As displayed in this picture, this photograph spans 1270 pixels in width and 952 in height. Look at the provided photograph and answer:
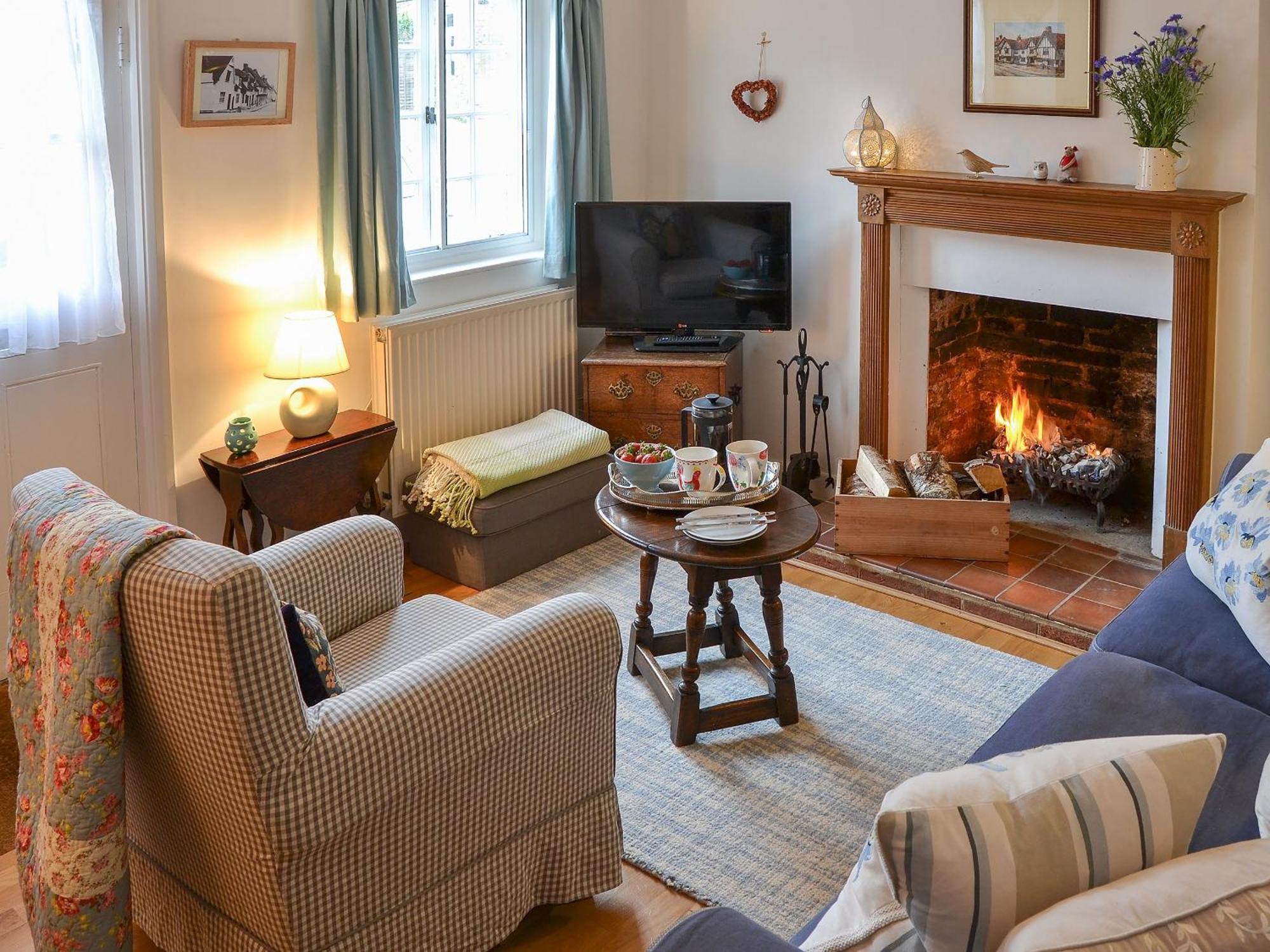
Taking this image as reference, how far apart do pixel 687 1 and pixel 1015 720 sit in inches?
143

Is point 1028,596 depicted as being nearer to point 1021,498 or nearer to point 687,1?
point 1021,498

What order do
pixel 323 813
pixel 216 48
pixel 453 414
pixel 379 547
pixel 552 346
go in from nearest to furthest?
1. pixel 323 813
2. pixel 379 547
3. pixel 216 48
4. pixel 453 414
5. pixel 552 346

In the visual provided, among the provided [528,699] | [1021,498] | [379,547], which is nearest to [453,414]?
[379,547]

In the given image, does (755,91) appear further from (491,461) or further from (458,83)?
(491,461)

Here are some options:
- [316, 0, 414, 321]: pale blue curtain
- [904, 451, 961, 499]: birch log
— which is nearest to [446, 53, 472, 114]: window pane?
[316, 0, 414, 321]: pale blue curtain

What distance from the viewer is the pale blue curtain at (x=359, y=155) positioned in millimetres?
4133

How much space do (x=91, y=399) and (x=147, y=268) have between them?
415mm

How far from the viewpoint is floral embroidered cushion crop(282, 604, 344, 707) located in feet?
7.48

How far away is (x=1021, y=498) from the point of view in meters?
4.99

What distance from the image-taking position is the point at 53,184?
3518 millimetres

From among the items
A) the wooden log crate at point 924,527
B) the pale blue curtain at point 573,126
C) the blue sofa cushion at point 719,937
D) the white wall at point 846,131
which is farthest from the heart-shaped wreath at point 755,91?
the blue sofa cushion at point 719,937

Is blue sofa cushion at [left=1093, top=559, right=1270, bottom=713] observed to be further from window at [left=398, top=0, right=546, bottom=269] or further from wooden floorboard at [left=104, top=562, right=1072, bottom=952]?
window at [left=398, top=0, right=546, bottom=269]

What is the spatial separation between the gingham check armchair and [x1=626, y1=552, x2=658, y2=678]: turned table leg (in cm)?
88

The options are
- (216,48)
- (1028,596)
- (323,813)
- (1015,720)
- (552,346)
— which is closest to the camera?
(323,813)
